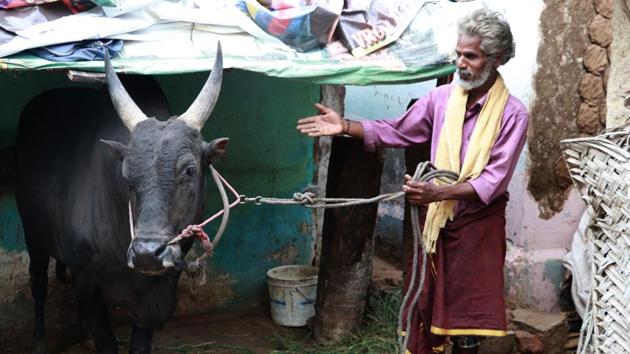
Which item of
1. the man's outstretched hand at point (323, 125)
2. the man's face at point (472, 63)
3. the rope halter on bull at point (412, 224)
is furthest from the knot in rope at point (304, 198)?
the man's face at point (472, 63)

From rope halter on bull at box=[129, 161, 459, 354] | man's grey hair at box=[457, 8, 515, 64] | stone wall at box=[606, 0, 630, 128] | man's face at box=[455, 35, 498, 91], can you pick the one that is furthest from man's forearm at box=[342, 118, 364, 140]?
stone wall at box=[606, 0, 630, 128]

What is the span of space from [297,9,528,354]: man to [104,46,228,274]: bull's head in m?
0.54

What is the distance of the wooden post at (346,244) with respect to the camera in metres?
5.30

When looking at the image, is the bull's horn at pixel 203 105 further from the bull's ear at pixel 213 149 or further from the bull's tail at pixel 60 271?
the bull's tail at pixel 60 271

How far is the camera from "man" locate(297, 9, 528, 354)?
3799 millimetres

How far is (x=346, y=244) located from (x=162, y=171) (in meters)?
1.81

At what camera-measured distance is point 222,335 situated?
19.4 ft

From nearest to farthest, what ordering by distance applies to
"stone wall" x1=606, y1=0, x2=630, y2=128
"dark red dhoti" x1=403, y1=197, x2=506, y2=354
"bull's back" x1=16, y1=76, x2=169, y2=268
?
1. "dark red dhoti" x1=403, y1=197, x2=506, y2=354
2. "bull's back" x1=16, y1=76, x2=169, y2=268
3. "stone wall" x1=606, y1=0, x2=630, y2=128

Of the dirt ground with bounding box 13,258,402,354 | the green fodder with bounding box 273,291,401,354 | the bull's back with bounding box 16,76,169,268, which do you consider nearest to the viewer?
the bull's back with bounding box 16,76,169,268

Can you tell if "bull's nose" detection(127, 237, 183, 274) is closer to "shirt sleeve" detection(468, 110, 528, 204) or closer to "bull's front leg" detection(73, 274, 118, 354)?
"bull's front leg" detection(73, 274, 118, 354)

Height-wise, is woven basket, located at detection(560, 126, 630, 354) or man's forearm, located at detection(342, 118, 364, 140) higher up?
man's forearm, located at detection(342, 118, 364, 140)

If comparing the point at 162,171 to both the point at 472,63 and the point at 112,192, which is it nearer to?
the point at 112,192

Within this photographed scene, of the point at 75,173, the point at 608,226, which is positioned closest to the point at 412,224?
the point at 608,226

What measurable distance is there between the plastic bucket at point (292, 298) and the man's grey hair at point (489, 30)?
8.47 ft
